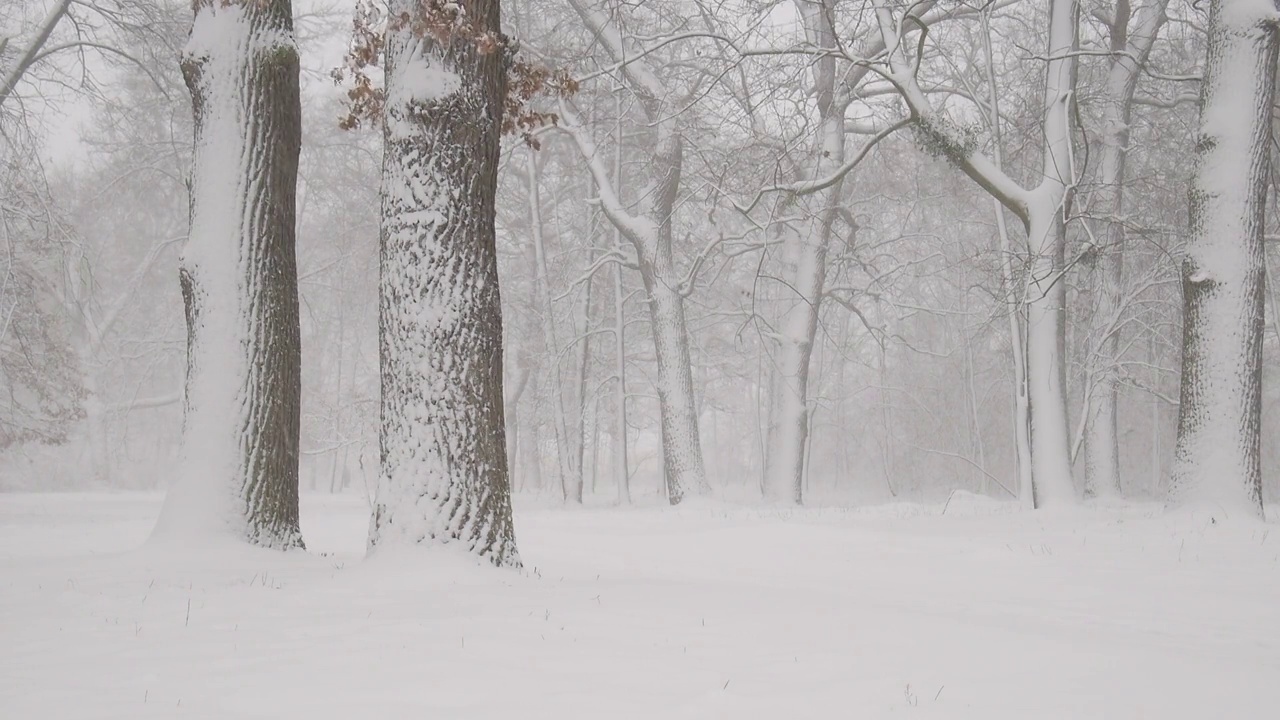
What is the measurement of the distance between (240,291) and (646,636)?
4795 millimetres

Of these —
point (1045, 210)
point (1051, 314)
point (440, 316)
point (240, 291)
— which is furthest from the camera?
point (1051, 314)

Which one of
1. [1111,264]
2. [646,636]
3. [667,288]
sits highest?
[1111,264]

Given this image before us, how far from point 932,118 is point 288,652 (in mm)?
9848

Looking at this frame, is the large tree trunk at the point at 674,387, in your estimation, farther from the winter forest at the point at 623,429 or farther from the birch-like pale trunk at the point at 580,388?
the birch-like pale trunk at the point at 580,388

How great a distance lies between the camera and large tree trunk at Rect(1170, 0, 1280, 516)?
959 centimetres

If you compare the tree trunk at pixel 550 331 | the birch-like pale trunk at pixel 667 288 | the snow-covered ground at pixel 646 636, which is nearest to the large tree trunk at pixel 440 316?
the snow-covered ground at pixel 646 636

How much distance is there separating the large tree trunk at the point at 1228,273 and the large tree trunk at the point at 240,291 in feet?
32.7

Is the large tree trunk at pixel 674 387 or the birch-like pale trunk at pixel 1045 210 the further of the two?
the large tree trunk at pixel 674 387

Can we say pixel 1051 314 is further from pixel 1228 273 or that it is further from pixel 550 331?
pixel 550 331

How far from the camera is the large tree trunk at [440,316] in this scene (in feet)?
18.5

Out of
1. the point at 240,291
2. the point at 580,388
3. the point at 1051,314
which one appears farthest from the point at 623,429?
the point at 240,291

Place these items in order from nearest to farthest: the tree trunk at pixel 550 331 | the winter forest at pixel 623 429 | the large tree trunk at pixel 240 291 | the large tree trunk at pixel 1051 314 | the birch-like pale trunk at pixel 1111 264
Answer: the winter forest at pixel 623 429
the large tree trunk at pixel 240 291
the large tree trunk at pixel 1051 314
the birch-like pale trunk at pixel 1111 264
the tree trunk at pixel 550 331

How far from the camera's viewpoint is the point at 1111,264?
56.9ft

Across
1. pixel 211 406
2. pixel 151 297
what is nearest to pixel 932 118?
pixel 211 406
